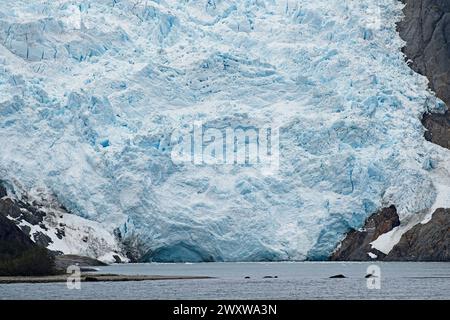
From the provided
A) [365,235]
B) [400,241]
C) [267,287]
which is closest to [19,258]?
[267,287]

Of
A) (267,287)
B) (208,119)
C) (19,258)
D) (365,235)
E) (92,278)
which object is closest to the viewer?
(267,287)

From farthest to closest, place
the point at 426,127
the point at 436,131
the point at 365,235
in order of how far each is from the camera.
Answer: the point at 436,131, the point at 426,127, the point at 365,235

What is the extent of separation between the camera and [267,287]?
46125 mm

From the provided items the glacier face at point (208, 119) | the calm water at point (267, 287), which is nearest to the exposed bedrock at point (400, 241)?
the glacier face at point (208, 119)

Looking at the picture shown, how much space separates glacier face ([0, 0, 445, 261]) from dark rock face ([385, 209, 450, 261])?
4.56 ft

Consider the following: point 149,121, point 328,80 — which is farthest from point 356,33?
point 149,121

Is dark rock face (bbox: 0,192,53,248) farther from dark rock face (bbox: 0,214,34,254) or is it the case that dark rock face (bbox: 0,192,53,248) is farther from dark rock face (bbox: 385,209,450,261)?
dark rock face (bbox: 385,209,450,261)

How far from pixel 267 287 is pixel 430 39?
43.5m

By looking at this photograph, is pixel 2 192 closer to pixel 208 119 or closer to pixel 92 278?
pixel 208 119

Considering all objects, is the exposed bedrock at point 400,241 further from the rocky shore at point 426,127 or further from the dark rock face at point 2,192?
the dark rock face at point 2,192

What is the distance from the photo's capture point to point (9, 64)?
242 ft

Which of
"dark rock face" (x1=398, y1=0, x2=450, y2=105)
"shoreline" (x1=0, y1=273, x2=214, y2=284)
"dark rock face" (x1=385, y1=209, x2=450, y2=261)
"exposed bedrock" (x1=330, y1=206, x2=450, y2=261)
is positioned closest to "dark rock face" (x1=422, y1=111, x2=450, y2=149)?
"dark rock face" (x1=398, y1=0, x2=450, y2=105)

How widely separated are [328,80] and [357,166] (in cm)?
843
